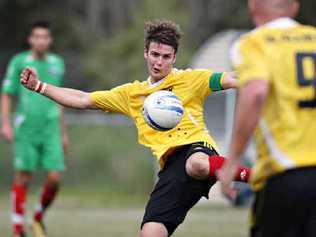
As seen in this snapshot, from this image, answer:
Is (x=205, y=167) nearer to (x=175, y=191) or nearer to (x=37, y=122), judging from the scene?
(x=175, y=191)

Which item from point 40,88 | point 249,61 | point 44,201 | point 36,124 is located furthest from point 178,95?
point 36,124

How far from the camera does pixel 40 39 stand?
12.2 meters

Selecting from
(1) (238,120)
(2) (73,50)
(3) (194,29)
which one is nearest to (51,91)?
(1) (238,120)

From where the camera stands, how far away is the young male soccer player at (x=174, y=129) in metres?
7.64

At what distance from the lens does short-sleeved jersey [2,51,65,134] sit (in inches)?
485

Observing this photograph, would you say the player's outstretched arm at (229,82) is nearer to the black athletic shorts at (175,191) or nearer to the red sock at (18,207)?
the black athletic shorts at (175,191)

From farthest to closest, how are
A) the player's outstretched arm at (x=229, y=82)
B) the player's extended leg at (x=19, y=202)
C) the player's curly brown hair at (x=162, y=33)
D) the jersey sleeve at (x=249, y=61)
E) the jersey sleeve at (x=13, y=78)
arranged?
the jersey sleeve at (x=13, y=78)
the player's extended leg at (x=19, y=202)
the player's curly brown hair at (x=162, y=33)
the player's outstretched arm at (x=229, y=82)
the jersey sleeve at (x=249, y=61)

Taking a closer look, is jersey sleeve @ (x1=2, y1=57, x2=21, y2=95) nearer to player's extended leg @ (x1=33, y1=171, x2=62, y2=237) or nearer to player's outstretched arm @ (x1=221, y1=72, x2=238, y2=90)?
player's extended leg @ (x1=33, y1=171, x2=62, y2=237)

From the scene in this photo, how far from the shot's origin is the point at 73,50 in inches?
1469

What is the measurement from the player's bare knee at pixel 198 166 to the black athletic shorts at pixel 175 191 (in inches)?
3.0

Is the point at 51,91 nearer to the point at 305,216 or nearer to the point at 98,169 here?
the point at 305,216

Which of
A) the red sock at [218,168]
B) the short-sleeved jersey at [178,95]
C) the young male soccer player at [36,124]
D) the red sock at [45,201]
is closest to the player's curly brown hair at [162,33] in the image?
the short-sleeved jersey at [178,95]

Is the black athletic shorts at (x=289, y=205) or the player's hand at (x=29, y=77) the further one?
the player's hand at (x=29, y=77)

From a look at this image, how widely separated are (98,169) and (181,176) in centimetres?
1319
